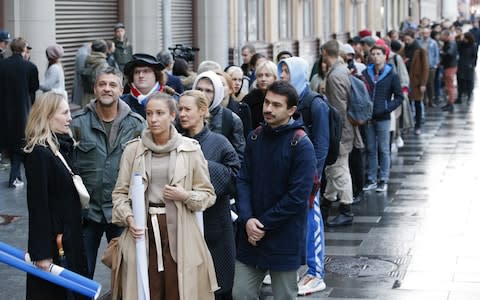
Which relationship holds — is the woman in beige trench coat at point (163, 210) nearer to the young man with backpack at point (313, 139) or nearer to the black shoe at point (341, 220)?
the young man with backpack at point (313, 139)

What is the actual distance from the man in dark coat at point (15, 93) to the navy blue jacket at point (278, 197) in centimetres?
748

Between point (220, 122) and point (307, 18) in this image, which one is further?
point (307, 18)

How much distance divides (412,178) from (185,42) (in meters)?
9.50

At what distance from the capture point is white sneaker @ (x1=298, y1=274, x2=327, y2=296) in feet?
31.5

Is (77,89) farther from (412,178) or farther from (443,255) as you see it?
(443,255)

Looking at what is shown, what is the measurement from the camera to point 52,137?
7.18 metres

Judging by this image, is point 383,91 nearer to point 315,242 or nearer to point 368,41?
point 368,41

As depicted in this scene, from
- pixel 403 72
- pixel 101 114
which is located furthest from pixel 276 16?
pixel 101 114

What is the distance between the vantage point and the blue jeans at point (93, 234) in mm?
8070

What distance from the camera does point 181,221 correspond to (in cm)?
725

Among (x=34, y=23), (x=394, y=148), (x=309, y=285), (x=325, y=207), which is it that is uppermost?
(x=34, y=23)

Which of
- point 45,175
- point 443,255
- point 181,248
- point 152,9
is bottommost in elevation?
point 443,255

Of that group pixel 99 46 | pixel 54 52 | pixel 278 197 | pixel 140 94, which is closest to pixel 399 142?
pixel 99 46

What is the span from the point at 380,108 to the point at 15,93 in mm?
4676
